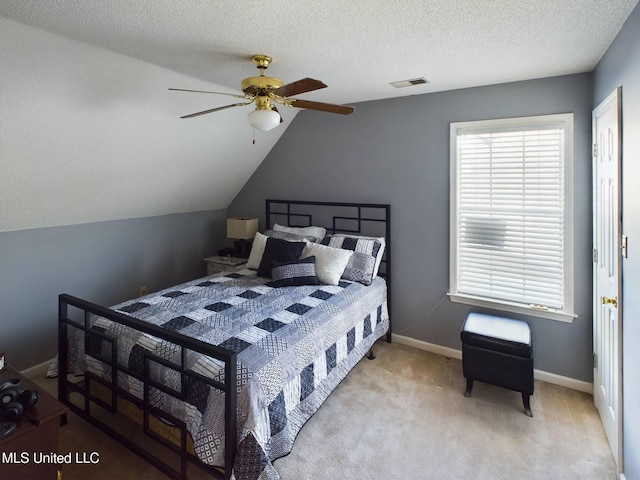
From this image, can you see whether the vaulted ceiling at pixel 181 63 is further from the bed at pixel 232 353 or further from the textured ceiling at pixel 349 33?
the bed at pixel 232 353

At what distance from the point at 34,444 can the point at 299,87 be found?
221 cm

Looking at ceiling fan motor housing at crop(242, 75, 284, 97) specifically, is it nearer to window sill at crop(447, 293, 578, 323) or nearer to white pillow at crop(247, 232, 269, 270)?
white pillow at crop(247, 232, 269, 270)

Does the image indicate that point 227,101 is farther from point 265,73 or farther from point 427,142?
point 427,142

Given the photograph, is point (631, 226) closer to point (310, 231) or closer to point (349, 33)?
point (349, 33)

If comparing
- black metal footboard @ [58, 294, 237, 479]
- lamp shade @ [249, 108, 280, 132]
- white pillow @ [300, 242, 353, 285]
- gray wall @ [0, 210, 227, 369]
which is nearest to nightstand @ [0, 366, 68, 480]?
black metal footboard @ [58, 294, 237, 479]

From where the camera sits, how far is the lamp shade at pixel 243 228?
14.6 ft

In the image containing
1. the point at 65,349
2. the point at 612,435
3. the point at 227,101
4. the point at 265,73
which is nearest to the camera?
the point at 612,435

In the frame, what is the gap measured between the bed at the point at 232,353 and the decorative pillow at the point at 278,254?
0.04ft

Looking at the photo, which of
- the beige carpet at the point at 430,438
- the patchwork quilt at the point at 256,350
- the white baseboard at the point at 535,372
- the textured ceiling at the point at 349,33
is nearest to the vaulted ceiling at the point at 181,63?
the textured ceiling at the point at 349,33

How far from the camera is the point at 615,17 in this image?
1949mm

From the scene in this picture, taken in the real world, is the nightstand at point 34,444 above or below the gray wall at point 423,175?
below

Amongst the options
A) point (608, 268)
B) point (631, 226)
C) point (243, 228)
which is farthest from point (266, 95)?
point (608, 268)

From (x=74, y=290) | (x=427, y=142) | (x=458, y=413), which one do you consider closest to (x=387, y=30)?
(x=427, y=142)

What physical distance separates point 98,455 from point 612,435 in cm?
303
